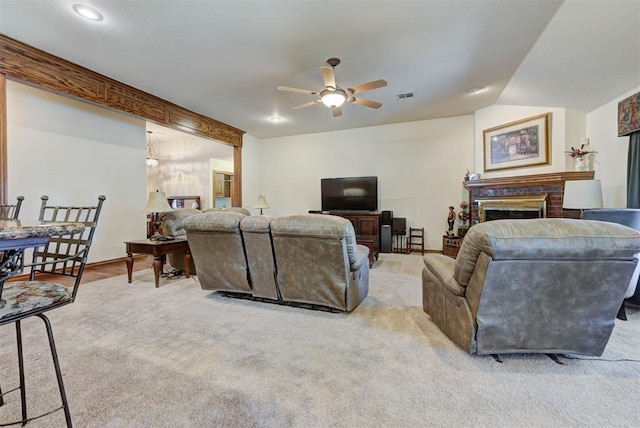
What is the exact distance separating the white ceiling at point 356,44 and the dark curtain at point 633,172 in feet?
2.32

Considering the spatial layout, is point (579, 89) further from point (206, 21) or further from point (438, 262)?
point (206, 21)

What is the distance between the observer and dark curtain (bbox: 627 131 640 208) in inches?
121

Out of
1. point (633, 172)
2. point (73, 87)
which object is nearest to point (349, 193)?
A: point (633, 172)

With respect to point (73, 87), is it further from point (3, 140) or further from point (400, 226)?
point (400, 226)

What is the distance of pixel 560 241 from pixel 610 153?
3.40 m

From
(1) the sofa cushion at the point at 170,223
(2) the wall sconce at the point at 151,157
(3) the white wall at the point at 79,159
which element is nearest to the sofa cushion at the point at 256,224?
(1) the sofa cushion at the point at 170,223

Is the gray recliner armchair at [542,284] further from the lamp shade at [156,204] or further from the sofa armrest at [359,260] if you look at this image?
the lamp shade at [156,204]

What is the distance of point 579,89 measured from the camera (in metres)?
3.59

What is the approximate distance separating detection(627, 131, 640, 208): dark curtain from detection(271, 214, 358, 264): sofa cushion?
3.35 m

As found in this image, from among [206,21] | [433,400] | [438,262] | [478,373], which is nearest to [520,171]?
[438,262]

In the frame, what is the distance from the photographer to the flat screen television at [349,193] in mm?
6180

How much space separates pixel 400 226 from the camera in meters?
5.98

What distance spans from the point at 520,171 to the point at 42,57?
6878 mm

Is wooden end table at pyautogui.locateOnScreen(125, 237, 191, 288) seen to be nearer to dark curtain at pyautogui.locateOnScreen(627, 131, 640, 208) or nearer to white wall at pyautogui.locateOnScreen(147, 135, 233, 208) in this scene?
white wall at pyautogui.locateOnScreen(147, 135, 233, 208)
